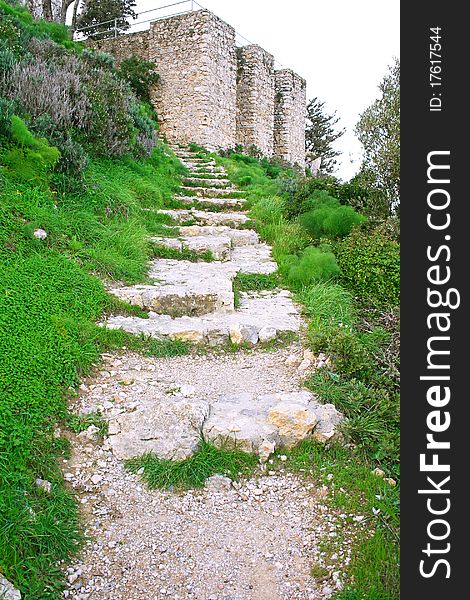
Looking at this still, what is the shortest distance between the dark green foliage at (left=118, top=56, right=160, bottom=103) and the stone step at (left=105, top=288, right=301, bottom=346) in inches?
511

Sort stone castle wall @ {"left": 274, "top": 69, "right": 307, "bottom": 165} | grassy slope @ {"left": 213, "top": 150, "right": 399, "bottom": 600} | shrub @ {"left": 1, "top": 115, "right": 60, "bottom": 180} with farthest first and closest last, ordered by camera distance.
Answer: stone castle wall @ {"left": 274, "top": 69, "right": 307, "bottom": 165} < shrub @ {"left": 1, "top": 115, "right": 60, "bottom": 180} < grassy slope @ {"left": 213, "top": 150, "right": 399, "bottom": 600}

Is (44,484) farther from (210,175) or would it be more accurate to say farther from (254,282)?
(210,175)

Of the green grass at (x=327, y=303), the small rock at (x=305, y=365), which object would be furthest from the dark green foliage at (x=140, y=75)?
the small rock at (x=305, y=365)

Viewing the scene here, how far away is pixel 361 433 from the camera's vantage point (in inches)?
136

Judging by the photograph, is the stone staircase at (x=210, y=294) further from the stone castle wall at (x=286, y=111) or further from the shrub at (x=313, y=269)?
the stone castle wall at (x=286, y=111)

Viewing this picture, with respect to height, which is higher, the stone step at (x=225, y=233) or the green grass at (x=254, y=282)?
the stone step at (x=225, y=233)

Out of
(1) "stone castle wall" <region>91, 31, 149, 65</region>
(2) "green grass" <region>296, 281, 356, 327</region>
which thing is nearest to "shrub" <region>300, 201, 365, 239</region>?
(2) "green grass" <region>296, 281, 356, 327</region>

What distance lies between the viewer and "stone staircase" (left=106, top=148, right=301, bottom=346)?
5.01 m

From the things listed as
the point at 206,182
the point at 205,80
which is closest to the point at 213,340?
the point at 206,182

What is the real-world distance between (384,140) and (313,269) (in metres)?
4.30

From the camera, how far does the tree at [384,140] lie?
30.3ft

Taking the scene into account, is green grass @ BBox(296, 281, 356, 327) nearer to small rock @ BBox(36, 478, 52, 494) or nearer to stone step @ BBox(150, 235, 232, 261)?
stone step @ BBox(150, 235, 232, 261)

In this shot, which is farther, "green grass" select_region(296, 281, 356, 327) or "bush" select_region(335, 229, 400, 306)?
"bush" select_region(335, 229, 400, 306)

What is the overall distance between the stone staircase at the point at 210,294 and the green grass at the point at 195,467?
1.72 metres
